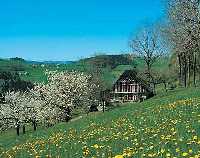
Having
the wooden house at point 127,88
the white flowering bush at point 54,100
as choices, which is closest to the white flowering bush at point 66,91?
the white flowering bush at point 54,100

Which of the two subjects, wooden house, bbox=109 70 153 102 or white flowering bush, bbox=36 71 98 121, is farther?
wooden house, bbox=109 70 153 102

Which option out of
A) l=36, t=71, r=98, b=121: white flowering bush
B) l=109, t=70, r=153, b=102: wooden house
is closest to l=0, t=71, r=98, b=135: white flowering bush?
l=36, t=71, r=98, b=121: white flowering bush

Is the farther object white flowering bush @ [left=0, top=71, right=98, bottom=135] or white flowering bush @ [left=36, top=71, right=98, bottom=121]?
white flowering bush @ [left=0, top=71, right=98, bottom=135]

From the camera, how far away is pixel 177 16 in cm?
5866

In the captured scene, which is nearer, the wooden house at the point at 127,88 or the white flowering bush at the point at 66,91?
the white flowering bush at the point at 66,91

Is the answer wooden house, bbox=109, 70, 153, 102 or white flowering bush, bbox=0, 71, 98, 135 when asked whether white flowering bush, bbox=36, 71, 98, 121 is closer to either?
white flowering bush, bbox=0, 71, 98, 135

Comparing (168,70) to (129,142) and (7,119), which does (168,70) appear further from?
(129,142)

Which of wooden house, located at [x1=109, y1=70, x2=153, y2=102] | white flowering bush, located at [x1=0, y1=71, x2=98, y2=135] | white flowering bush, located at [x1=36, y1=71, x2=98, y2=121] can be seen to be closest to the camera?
Result: white flowering bush, located at [x1=36, y1=71, x2=98, y2=121]

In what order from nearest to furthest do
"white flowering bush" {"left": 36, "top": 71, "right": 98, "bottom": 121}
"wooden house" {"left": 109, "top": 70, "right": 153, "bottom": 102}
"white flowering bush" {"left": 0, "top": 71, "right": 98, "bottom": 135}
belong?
1. "white flowering bush" {"left": 36, "top": 71, "right": 98, "bottom": 121}
2. "white flowering bush" {"left": 0, "top": 71, "right": 98, "bottom": 135}
3. "wooden house" {"left": 109, "top": 70, "right": 153, "bottom": 102}

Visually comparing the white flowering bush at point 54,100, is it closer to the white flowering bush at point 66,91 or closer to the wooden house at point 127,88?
the white flowering bush at point 66,91

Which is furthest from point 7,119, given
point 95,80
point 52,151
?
point 52,151

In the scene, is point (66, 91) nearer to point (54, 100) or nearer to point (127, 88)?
point (54, 100)

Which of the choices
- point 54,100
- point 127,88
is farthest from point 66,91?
point 127,88

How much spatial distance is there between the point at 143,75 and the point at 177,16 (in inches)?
2070
